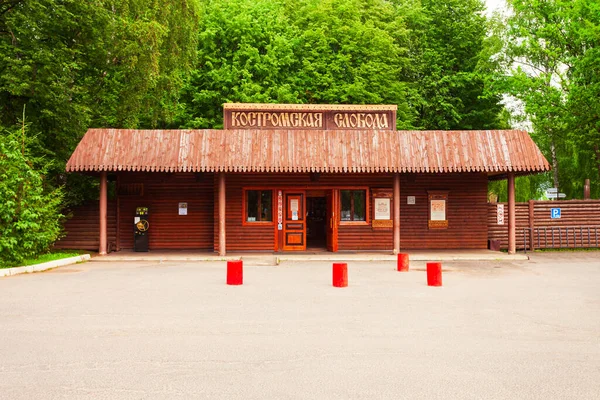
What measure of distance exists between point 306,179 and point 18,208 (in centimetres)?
1040

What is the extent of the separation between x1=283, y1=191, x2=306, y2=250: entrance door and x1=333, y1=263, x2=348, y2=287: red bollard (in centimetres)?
977

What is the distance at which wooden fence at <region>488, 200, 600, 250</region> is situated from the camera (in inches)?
923

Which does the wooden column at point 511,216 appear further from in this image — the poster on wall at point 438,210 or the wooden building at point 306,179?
the poster on wall at point 438,210

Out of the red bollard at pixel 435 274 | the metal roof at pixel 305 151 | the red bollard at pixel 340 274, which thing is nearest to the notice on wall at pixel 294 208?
the metal roof at pixel 305 151

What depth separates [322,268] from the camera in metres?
17.1

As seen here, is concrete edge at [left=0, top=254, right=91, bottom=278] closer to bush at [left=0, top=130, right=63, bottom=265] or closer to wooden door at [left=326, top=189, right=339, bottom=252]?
bush at [left=0, top=130, right=63, bottom=265]

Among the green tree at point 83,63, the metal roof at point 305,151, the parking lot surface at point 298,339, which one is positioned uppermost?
the green tree at point 83,63

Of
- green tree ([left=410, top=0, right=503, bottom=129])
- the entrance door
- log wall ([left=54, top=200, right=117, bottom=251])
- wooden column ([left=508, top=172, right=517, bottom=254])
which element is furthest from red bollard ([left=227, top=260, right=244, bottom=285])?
green tree ([left=410, top=0, right=503, bottom=129])

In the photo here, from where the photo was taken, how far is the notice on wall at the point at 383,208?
892 inches

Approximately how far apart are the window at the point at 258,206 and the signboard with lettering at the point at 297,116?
2.61m

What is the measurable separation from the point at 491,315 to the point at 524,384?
12.1 ft

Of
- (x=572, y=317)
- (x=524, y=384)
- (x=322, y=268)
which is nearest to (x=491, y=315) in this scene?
(x=572, y=317)

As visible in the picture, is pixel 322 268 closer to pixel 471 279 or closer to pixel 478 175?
pixel 471 279

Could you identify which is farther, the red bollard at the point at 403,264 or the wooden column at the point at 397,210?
the wooden column at the point at 397,210
